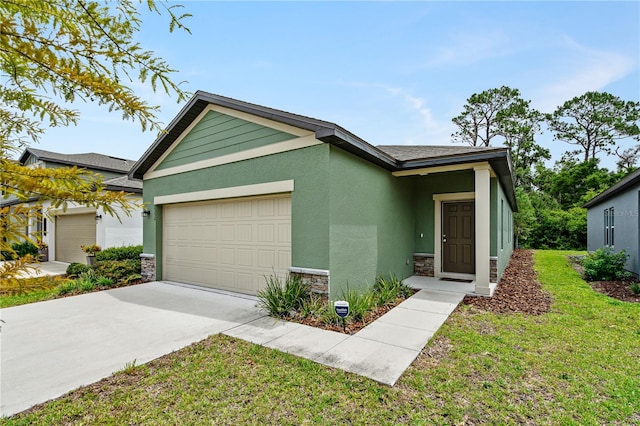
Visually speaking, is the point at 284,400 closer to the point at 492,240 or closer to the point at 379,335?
the point at 379,335

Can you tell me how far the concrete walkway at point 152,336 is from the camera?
11.2ft

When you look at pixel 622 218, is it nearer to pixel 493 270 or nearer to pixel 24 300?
pixel 493 270

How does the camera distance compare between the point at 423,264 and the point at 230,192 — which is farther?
the point at 423,264

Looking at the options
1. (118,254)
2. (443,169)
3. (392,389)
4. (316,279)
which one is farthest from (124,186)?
(392,389)

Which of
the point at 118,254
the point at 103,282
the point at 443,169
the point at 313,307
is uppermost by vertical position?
the point at 443,169

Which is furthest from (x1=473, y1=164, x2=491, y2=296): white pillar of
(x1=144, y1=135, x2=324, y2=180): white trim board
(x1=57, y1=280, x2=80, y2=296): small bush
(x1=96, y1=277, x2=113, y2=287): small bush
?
(x1=57, y1=280, x2=80, y2=296): small bush

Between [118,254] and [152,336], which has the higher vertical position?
[118,254]

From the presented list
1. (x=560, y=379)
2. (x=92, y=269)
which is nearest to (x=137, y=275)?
(x=92, y=269)

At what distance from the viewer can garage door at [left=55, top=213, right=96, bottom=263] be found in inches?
Answer: 470

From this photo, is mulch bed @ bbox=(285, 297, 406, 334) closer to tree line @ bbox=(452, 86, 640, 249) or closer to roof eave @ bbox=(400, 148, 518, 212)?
roof eave @ bbox=(400, 148, 518, 212)

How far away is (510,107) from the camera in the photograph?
26.5 m

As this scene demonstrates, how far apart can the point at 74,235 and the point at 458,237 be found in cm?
1490

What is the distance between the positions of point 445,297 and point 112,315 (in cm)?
675

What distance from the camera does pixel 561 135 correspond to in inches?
1089
